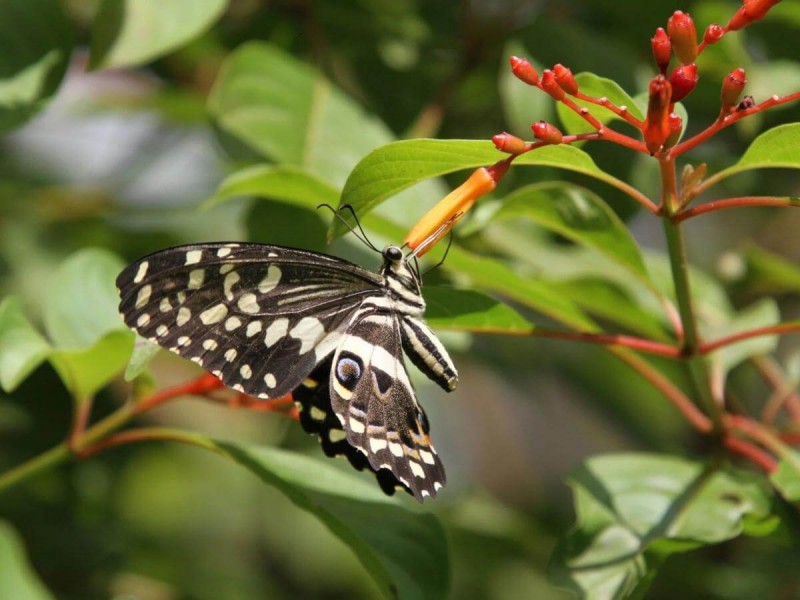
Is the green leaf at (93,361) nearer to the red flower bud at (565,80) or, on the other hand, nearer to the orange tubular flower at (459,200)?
the orange tubular flower at (459,200)

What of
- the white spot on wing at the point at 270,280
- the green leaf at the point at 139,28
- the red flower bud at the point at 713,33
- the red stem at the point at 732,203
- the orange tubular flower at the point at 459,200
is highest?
the red flower bud at the point at 713,33

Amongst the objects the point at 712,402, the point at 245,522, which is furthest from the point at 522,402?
the point at 712,402

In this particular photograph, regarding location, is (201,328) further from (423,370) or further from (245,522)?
(245,522)

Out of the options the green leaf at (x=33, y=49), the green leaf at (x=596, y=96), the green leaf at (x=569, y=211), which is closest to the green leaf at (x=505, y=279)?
the green leaf at (x=569, y=211)

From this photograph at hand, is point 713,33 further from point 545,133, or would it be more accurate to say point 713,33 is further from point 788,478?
point 788,478

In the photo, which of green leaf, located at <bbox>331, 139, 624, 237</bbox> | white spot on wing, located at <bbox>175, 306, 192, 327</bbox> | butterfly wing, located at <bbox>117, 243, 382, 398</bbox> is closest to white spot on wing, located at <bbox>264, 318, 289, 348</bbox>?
butterfly wing, located at <bbox>117, 243, 382, 398</bbox>
